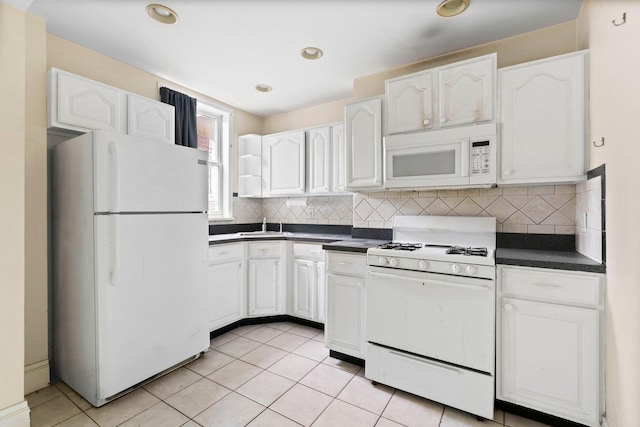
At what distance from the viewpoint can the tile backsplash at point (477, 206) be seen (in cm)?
208

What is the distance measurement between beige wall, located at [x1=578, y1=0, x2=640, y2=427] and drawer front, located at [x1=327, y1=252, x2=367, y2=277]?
4.41 ft

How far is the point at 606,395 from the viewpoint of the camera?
1491mm

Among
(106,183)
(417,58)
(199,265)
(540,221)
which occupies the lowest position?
(199,265)

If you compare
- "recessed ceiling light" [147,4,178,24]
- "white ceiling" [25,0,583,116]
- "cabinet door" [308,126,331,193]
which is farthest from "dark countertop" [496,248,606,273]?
"recessed ceiling light" [147,4,178,24]

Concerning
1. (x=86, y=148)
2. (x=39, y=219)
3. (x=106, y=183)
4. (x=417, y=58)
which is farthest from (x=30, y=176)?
(x=417, y=58)

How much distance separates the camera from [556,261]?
1.60 meters

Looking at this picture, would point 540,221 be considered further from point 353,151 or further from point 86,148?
point 86,148

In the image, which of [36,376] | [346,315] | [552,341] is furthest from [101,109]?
[552,341]

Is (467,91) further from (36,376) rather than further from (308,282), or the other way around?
(36,376)

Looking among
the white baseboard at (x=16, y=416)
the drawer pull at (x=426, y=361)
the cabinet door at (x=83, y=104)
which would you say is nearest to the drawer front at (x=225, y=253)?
the cabinet door at (x=83, y=104)

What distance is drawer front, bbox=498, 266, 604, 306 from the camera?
1.52m

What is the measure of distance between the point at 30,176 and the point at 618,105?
3.43 meters

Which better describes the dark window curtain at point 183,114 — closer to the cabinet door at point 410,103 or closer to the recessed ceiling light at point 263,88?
the recessed ceiling light at point 263,88

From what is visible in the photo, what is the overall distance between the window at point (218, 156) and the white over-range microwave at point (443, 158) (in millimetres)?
2097
